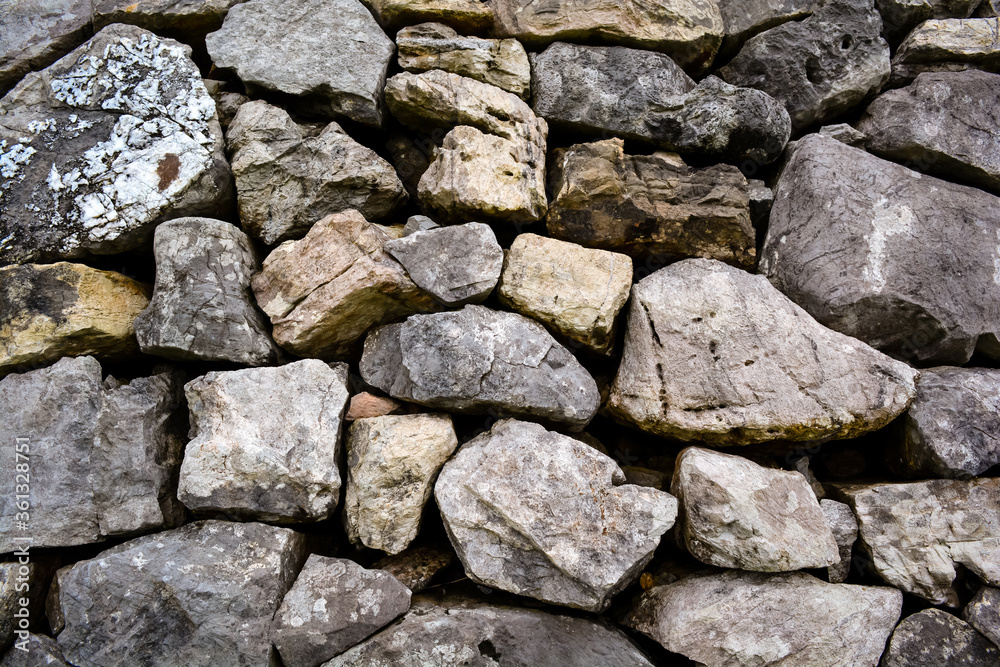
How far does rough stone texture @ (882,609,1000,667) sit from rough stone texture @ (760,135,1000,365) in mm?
1001

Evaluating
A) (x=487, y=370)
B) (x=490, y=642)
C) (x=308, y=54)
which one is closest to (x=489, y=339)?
(x=487, y=370)

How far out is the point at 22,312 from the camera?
6.99ft

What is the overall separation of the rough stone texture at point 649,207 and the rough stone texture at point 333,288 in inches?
28.0

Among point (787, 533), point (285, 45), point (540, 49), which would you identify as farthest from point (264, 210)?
point (787, 533)

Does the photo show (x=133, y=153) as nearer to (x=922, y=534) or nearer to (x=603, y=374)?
(x=603, y=374)

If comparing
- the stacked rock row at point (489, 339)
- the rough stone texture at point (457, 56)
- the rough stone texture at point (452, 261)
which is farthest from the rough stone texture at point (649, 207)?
the rough stone texture at point (457, 56)

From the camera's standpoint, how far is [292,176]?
2338 mm

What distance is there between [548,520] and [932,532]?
143 centimetres

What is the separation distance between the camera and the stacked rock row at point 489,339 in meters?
1.94

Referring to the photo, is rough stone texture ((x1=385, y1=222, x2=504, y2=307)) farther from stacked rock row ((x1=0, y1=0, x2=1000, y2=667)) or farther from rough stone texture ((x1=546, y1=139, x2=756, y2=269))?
rough stone texture ((x1=546, y1=139, x2=756, y2=269))

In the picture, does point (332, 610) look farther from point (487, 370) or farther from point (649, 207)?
point (649, 207)

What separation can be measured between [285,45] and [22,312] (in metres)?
1.48

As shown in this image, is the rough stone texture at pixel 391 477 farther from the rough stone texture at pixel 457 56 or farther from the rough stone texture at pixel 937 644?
the rough stone texture at pixel 937 644

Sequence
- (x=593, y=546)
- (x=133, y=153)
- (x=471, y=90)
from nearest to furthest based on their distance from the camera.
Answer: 1. (x=593, y=546)
2. (x=133, y=153)
3. (x=471, y=90)
